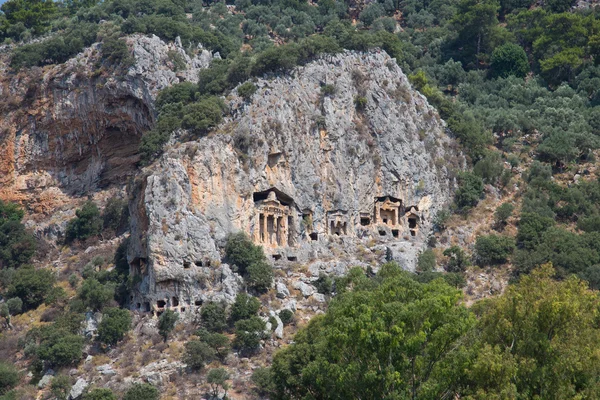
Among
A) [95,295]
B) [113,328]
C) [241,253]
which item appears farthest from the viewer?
[241,253]

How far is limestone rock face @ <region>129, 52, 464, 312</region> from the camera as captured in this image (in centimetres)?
6444

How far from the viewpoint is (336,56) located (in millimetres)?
77875

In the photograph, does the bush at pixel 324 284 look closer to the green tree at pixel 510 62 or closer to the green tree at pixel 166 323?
the green tree at pixel 166 323

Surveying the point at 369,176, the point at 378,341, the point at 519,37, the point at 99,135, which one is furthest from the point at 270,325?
the point at 519,37

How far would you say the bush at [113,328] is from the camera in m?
60.9

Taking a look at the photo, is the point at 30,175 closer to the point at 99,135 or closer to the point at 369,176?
the point at 99,135

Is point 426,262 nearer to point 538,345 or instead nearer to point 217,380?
point 217,380

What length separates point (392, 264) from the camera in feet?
161

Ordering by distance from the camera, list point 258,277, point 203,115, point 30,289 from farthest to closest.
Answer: point 203,115 < point 30,289 < point 258,277

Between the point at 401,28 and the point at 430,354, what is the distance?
81.6 meters

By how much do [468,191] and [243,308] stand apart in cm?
2341

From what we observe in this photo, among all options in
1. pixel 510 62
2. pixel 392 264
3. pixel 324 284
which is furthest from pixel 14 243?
pixel 510 62

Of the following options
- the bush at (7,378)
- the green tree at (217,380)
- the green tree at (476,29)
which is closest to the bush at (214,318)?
the green tree at (217,380)

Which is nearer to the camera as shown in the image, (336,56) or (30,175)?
(336,56)
